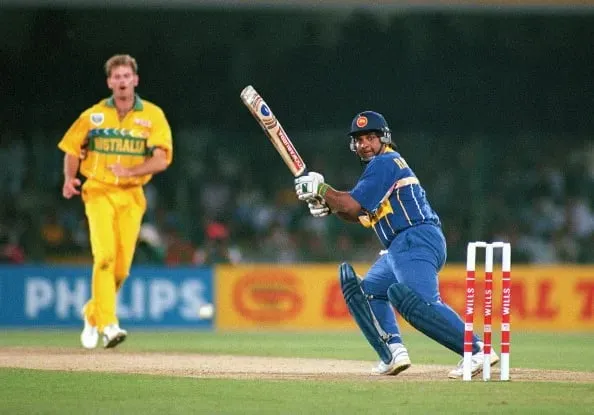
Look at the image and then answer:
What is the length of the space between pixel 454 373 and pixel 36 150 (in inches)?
432

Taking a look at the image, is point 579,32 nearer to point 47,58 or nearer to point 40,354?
point 47,58

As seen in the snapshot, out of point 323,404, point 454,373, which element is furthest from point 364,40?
point 323,404

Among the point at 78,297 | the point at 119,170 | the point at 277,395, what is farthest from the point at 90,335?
the point at 78,297

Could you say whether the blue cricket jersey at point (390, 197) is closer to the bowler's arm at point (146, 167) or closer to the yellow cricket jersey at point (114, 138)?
the bowler's arm at point (146, 167)

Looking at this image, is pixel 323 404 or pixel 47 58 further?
pixel 47 58

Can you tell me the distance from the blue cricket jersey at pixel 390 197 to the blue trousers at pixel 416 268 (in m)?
0.07

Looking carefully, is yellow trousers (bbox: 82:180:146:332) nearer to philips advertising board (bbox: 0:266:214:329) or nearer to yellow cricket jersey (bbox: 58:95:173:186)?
yellow cricket jersey (bbox: 58:95:173:186)

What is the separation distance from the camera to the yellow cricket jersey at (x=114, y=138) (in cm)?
1090

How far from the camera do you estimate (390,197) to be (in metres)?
8.30

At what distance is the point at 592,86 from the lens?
22047 millimetres

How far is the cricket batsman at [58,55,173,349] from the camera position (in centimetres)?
1072

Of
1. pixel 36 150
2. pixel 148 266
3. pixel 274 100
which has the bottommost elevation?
pixel 148 266

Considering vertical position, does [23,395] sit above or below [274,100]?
below

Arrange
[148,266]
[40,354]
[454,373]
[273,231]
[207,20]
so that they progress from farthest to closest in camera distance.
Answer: [207,20] → [273,231] → [148,266] → [40,354] → [454,373]
